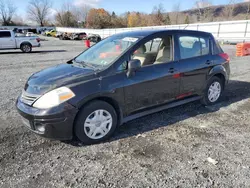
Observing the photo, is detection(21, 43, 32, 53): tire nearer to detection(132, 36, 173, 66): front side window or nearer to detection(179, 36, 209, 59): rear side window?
detection(132, 36, 173, 66): front side window

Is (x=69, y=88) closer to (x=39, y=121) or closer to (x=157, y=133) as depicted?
(x=39, y=121)

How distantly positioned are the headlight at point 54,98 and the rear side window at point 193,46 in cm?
234

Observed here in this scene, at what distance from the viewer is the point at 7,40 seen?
17062mm

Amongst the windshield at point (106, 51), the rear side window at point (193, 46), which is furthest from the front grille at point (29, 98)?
the rear side window at point (193, 46)

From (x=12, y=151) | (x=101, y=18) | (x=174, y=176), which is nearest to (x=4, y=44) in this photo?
(x=12, y=151)

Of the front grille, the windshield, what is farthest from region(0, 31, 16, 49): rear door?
the front grille

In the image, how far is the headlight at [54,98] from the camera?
293 cm

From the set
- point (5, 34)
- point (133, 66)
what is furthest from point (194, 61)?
point (5, 34)

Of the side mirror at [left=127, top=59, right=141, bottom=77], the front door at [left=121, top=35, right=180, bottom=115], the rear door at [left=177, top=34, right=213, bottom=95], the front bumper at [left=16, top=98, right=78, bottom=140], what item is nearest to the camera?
the front bumper at [left=16, top=98, right=78, bottom=140]

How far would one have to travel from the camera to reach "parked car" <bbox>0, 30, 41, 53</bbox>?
16859 mm

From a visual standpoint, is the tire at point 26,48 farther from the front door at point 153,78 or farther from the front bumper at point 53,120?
the front bumper at point 53,120

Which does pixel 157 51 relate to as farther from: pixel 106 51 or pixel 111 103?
pixel 111 103

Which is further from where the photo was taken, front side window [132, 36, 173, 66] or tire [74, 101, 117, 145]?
front side window [132, 36, 173, 66]

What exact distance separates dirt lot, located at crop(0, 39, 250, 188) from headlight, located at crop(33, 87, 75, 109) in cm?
71
